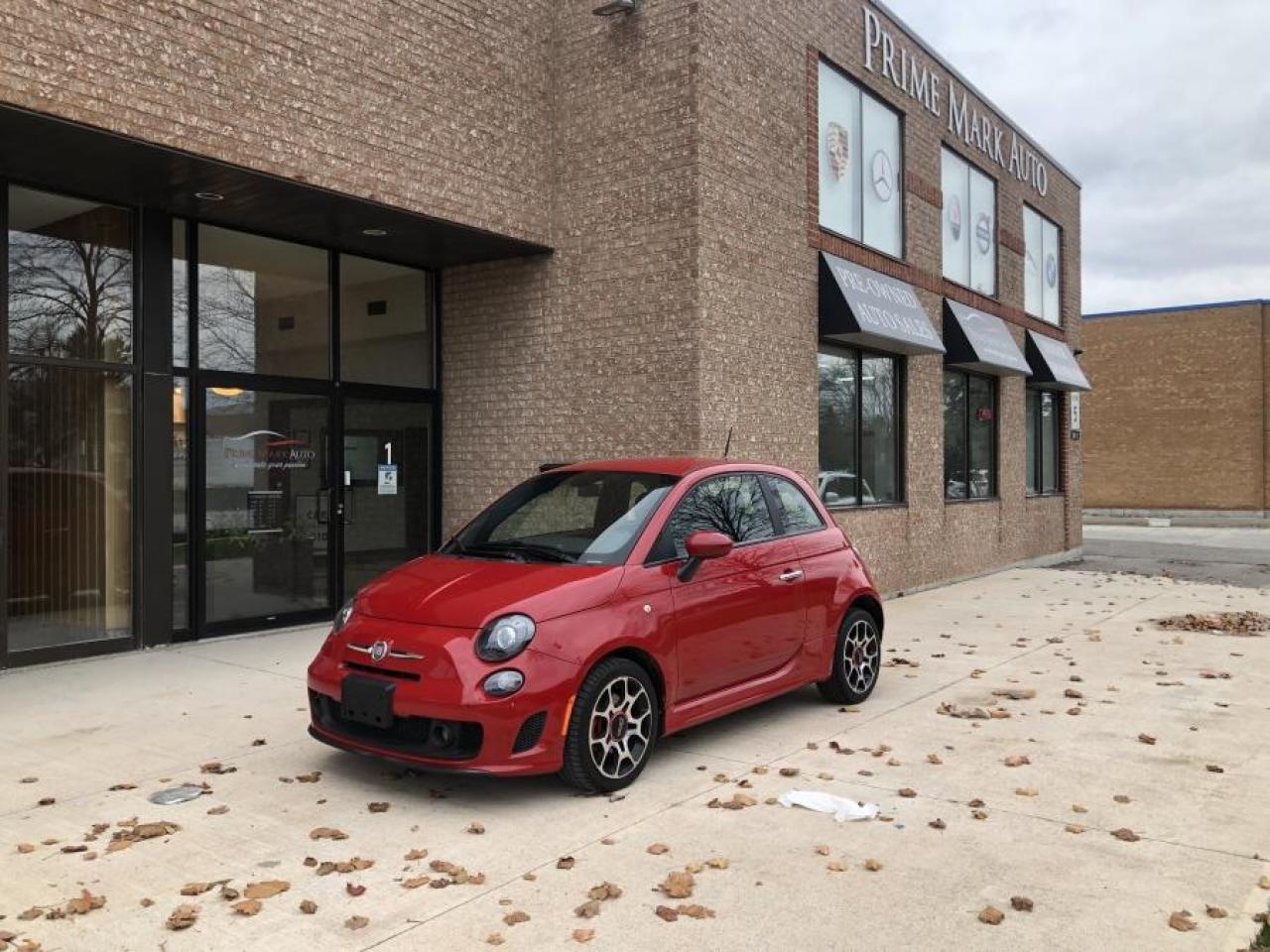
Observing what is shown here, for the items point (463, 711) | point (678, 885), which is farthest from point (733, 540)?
point (678, 885)

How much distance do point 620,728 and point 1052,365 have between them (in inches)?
577

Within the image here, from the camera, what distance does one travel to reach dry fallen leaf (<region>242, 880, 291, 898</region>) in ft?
12.7

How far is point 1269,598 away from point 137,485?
41.3 ft

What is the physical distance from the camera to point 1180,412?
34.6 meters

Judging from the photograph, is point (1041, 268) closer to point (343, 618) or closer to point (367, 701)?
point (343, 618)

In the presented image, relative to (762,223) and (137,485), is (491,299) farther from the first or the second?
(137,485)

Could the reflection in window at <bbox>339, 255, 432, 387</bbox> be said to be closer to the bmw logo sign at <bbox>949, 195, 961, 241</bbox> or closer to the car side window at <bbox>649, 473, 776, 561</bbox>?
the car side window at <bbox>649, 473, 776, 561</bbox>

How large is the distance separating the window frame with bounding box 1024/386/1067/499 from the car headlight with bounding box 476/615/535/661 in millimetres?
14335

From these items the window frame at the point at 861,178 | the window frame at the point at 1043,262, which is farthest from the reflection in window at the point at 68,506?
the window frame at the point at 1043,262

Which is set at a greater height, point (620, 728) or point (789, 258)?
point (789, 258)

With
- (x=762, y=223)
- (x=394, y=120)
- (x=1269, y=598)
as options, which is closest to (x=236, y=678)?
(x=394, y=120)

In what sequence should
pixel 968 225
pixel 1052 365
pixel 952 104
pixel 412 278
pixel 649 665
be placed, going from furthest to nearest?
pixel 1052 365 → pixel 968 225 → pixel 952 104 → pixel 412 278 → pixel 649 665

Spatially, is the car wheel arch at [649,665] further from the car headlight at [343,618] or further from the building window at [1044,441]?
the building window at [1044,441]

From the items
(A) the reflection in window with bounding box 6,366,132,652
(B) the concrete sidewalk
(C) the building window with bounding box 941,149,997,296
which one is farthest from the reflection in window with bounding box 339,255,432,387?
(C) the building window with bounding box 941,149,997,296
